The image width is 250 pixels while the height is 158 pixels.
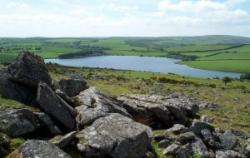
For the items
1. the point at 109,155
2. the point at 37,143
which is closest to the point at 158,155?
the point at 109,155

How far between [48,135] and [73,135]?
1.82 metres

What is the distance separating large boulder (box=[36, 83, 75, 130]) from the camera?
22.0 metres

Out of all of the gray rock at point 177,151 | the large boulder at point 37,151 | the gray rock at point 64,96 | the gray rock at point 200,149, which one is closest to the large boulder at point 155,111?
the gray rock at point 200,149

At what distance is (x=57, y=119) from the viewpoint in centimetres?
2203

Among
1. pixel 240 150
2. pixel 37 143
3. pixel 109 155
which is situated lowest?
pixel 240 150

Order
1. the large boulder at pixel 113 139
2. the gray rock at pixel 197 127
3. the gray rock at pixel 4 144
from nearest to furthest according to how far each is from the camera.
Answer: the gray rock at pixel 4 144
the large boulder at pixel 113 139
the gray rock at pixel 197 127

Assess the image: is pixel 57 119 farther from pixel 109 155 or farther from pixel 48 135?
pixel 109 155

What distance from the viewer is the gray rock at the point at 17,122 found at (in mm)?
19127

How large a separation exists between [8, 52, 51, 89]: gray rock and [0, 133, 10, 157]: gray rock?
20.2 ft

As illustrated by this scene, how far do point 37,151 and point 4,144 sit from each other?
112 inches

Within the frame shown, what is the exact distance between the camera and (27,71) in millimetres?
24031

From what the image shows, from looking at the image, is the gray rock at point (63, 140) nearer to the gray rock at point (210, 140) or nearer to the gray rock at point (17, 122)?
the gray rock at point (17, 122)

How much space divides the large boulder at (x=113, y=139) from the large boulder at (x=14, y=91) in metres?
5.34

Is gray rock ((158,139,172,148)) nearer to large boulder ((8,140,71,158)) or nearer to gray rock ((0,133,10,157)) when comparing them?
large boulder ((8,140,71,158))
